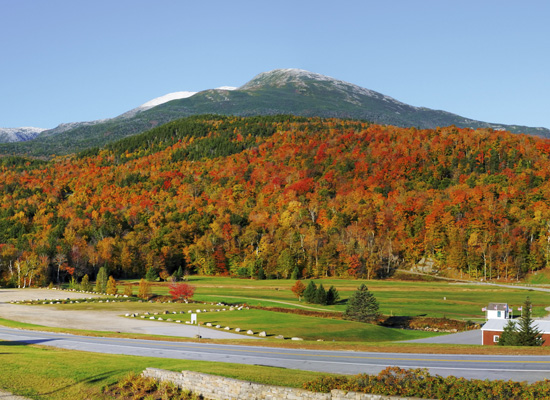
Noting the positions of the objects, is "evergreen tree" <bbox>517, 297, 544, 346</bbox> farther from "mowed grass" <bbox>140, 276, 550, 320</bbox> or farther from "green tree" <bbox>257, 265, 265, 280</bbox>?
"green tree" <bbox>257, 265, 265, 280</bbox>

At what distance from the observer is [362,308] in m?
60.9

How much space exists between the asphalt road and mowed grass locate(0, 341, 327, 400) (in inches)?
90.1

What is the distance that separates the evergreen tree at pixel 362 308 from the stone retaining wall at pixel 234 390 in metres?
40.5

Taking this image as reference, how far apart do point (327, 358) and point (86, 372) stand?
11866mm

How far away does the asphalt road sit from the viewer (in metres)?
22.7

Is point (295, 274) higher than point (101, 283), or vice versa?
point (295, 274)

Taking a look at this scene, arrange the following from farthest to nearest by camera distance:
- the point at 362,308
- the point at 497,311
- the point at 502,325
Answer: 1. the point at 362,308
2. the point at 497,311
3. the point at 502,325

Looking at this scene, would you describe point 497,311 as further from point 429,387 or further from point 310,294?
point 429,387

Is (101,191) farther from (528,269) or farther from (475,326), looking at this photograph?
(475,326)

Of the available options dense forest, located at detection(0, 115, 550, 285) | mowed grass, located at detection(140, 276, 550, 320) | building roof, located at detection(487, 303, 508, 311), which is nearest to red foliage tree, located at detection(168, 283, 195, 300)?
mowed grass, located at detection(140, 276, 550, 320)

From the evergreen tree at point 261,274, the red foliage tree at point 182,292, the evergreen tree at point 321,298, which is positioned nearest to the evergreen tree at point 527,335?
the evergreen tree at point 321,298

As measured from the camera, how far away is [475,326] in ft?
193

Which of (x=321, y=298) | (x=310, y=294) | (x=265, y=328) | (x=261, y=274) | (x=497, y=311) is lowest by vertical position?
(x=261, y=274)

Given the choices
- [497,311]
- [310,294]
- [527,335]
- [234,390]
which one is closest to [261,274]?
[310,294]
